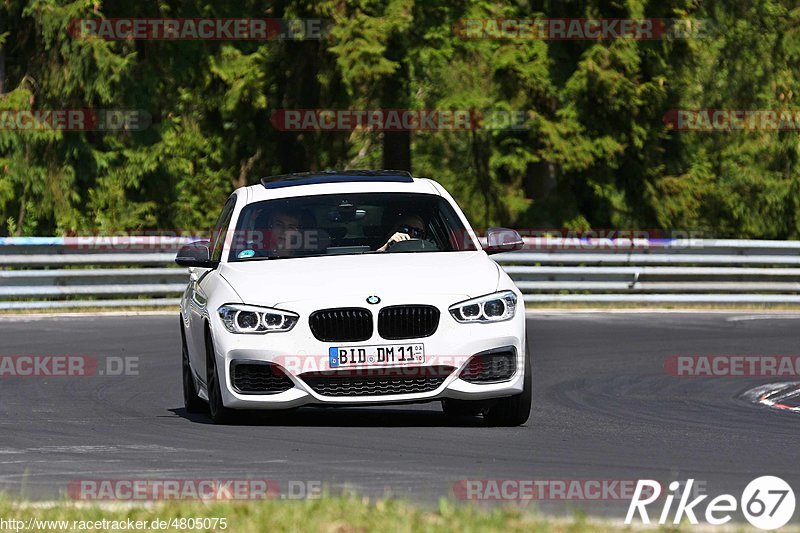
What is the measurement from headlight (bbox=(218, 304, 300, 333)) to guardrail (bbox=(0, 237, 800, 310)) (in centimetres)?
1366

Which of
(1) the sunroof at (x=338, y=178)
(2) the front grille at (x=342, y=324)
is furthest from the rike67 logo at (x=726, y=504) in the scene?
(1) the sunroof at (x=338, y=178)

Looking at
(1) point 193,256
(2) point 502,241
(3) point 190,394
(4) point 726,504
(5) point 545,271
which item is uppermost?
(2) point 502,241

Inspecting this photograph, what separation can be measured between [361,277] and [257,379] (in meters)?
0.90

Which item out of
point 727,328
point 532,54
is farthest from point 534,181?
point 727,328

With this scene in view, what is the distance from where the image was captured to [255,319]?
10.2 metres

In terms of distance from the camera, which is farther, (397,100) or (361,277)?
(397,100)

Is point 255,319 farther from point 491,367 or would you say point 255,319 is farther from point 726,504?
point 726,504

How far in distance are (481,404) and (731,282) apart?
15.7 metres

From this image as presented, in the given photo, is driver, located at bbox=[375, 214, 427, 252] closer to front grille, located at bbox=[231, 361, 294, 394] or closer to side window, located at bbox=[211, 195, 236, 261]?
side window, located at bbox=[211, 195, 236, 261]

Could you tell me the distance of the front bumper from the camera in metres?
10.1

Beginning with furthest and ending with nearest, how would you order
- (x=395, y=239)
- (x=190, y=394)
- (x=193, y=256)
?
(x=190, y=394)
(x=193, y=256)
(x=395, y=239)

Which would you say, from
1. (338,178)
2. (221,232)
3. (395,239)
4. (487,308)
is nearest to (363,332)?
(487,308)

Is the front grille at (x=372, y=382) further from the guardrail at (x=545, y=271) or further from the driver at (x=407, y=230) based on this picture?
the guardrail at (x=545, y=271)

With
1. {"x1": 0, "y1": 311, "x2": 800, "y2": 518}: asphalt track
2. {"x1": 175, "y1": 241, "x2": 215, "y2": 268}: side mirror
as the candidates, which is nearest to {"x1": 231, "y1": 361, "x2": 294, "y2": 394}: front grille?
{"x1": 0, "y1": 311, "x2": 800, "y2": 518}: asphalt track
